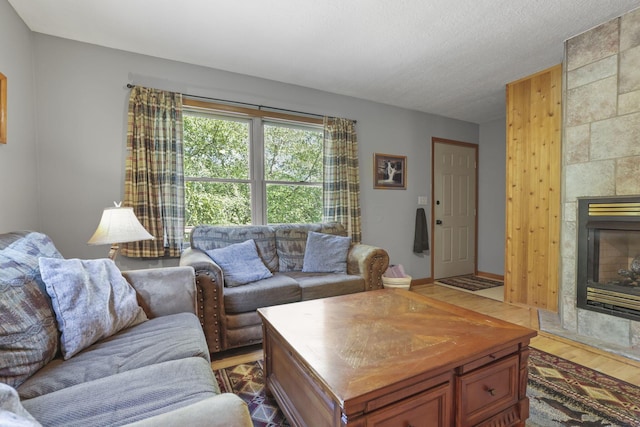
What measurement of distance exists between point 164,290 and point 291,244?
1411 millimetres

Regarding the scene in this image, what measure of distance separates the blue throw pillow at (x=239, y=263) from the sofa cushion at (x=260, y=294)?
7 centimetres

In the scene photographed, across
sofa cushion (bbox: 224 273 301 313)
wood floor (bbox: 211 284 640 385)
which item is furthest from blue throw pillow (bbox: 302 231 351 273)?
wood floor (bbox: 211 284 640 385)

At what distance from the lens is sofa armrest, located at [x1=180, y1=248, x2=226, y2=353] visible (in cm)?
206

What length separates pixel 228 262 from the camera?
2467 millimetres

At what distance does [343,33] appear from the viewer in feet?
7.72

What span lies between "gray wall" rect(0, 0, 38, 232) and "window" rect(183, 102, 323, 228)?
1.11 m

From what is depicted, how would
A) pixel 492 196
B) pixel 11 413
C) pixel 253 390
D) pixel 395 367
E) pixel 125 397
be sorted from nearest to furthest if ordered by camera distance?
1. pixel 11 413
2. pixel 125 397
3. pixel 395 367
4. pixel 253 390
5. pixel 492 196

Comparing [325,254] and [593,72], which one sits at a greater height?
[593,72]

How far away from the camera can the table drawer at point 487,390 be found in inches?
45.7

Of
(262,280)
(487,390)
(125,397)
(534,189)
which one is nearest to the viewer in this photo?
(125,397)

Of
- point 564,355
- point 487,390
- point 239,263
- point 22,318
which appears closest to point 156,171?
point 239,263

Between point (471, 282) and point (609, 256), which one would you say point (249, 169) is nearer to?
point (609, 256)

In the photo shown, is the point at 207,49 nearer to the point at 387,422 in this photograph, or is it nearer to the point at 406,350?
the point at 406,350

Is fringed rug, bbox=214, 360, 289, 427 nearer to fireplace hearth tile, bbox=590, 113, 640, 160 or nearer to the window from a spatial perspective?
the window
